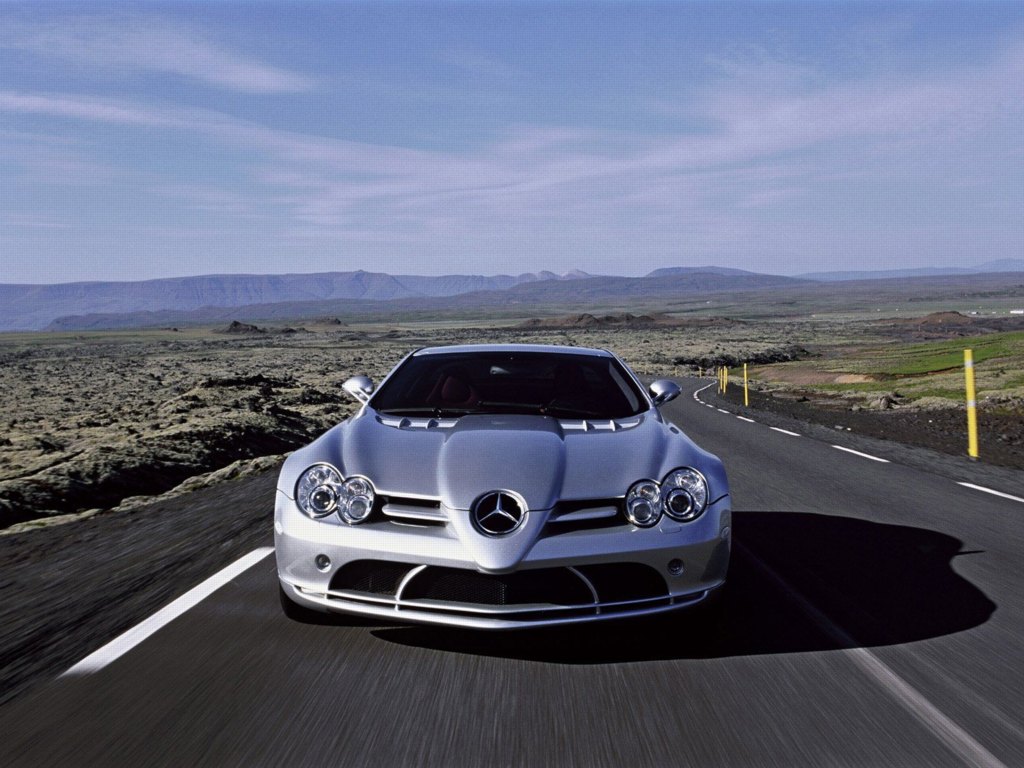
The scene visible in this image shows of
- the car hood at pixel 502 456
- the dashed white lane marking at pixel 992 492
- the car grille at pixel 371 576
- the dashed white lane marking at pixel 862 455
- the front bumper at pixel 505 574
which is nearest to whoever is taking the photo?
the front bumper at pixel 505 574

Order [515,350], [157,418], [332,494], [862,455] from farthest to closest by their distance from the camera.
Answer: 1. [157,418]
2. [862,455]
3. [515,350]
4. [332,494]

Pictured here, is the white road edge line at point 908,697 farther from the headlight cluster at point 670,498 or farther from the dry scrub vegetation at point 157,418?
the dry scrub vegetation at point 157,418

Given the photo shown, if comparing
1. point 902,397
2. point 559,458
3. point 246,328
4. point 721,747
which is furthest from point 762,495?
point 246,328

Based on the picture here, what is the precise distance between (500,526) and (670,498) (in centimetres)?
83

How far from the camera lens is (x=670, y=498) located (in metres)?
4.59

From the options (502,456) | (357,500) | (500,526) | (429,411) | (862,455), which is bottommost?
(862,455)

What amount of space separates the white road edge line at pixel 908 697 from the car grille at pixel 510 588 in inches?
39.1

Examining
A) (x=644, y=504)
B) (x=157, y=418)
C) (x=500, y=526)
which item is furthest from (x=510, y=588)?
(x=157, y=418)

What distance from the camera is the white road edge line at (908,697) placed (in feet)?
11.4

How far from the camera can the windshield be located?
19.7 ft

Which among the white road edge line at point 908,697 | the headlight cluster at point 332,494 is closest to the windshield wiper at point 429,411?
the headlight cluster at point 332,494

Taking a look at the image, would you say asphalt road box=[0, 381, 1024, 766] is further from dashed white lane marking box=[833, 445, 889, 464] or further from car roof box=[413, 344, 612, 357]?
dashed white lane marking box=[833, 445, 889, 464]

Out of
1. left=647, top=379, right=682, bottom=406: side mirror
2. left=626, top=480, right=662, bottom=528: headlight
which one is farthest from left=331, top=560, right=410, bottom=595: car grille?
left=647, top=379, right=682, bottom=406: side mirror

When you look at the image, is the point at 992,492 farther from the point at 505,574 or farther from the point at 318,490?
the point at 318,490
